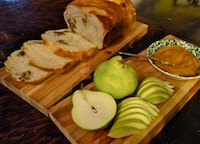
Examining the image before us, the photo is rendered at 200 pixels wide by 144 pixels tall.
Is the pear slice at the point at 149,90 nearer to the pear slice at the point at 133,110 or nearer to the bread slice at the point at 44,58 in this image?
the pear slice at the point at 133,110

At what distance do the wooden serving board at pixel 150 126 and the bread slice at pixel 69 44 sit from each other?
0.27m

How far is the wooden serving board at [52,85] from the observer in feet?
4.32

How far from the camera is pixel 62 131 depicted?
1.18m

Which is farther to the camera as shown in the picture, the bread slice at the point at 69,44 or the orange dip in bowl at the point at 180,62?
the bread slice at the point at 69,44

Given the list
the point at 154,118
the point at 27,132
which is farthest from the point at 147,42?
the point at 27,132

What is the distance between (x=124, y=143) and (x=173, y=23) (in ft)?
4.27

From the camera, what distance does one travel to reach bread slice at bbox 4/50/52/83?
4.59 feet

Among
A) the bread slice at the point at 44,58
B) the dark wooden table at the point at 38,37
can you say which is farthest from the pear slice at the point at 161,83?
the bread slice at the point at 44,58

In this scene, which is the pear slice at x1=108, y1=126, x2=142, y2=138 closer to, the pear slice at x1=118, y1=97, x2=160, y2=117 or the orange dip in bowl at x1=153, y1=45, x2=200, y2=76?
the pear slice at x1=118, y1=97, x2=160, y2=117

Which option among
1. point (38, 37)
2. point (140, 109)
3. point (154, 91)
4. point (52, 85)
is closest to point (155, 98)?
point (154, 91)

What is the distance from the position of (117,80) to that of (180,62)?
0.40m

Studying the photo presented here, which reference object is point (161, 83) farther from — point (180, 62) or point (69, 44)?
point (69, 44)

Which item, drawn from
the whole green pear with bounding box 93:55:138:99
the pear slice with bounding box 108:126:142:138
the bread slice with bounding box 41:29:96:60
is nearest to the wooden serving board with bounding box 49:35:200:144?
the pear slice with bounding box 108:126:142:138

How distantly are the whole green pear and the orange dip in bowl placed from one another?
0.27 m
